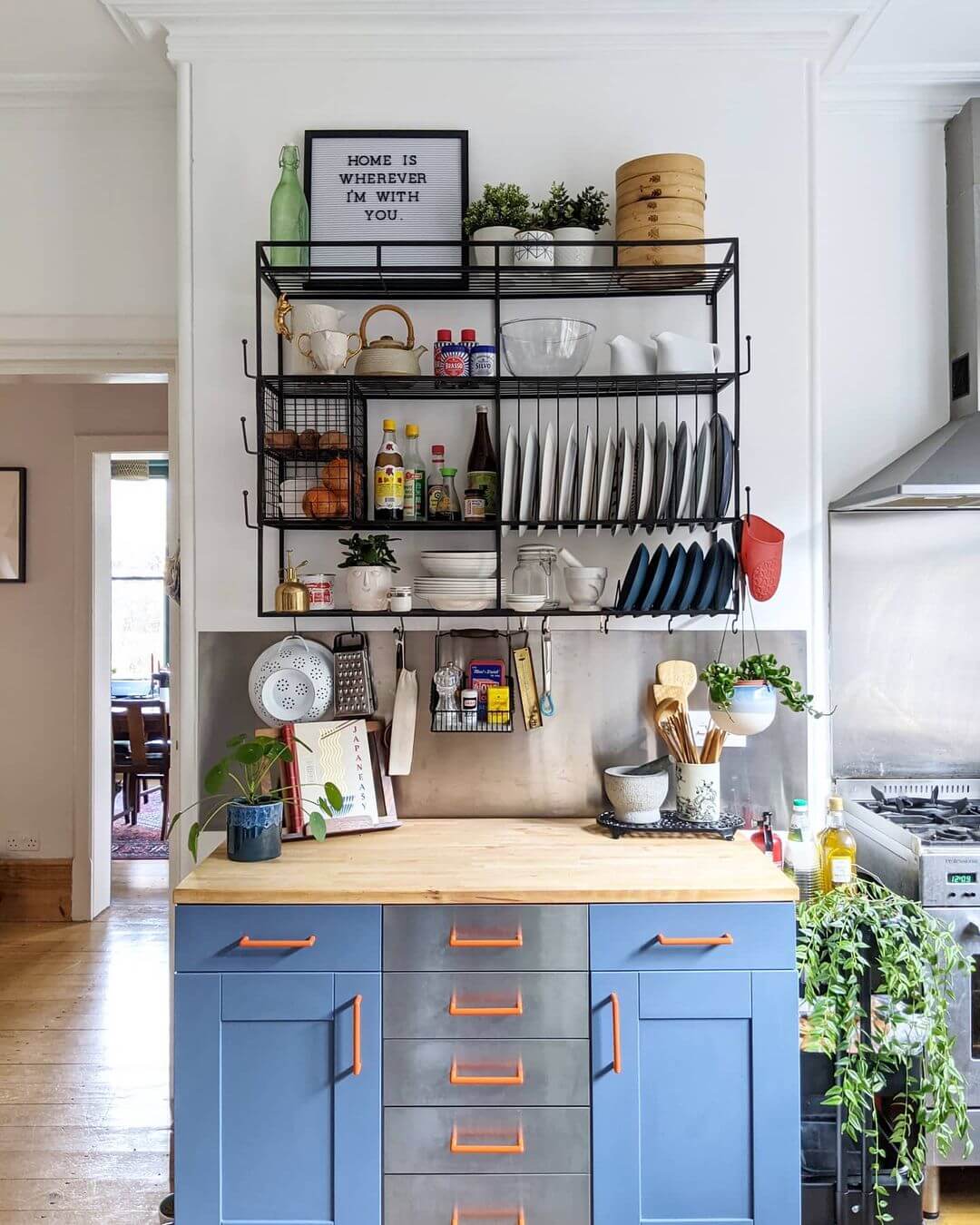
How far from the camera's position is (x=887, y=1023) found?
2.04 m

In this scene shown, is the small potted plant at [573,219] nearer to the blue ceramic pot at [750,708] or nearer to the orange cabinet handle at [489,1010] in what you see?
the blue ceramic pot at [750,708]

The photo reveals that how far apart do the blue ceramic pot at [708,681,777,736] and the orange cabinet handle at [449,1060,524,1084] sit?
2.92 feet

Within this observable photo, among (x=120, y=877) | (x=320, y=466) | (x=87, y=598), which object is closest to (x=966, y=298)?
(x=320, y=466)

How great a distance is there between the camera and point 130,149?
2635 millimetres

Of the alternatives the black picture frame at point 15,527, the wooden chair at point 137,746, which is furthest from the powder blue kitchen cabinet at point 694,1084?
the wooden chair at point 137,746

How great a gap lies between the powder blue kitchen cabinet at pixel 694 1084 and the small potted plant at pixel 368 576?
89 centimetres

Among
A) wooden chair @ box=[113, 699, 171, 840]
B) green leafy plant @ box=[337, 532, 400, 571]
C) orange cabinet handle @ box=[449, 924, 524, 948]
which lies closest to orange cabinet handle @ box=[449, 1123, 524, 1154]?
orange cabinet handle @ box=[449, 924, 524, 948]

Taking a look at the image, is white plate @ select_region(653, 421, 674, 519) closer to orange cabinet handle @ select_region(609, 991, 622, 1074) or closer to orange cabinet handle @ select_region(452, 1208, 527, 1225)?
orange cabinet handle @ select_region(609, 991, 622, 1074)

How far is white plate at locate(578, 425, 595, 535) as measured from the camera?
88.1 inches

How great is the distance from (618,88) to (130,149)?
1336mm

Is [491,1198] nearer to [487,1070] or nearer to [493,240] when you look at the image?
[487,1070]

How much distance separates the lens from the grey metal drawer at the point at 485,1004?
6.08 feet

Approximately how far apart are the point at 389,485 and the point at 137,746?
407cm

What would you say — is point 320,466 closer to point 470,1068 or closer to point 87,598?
point 470,1068
